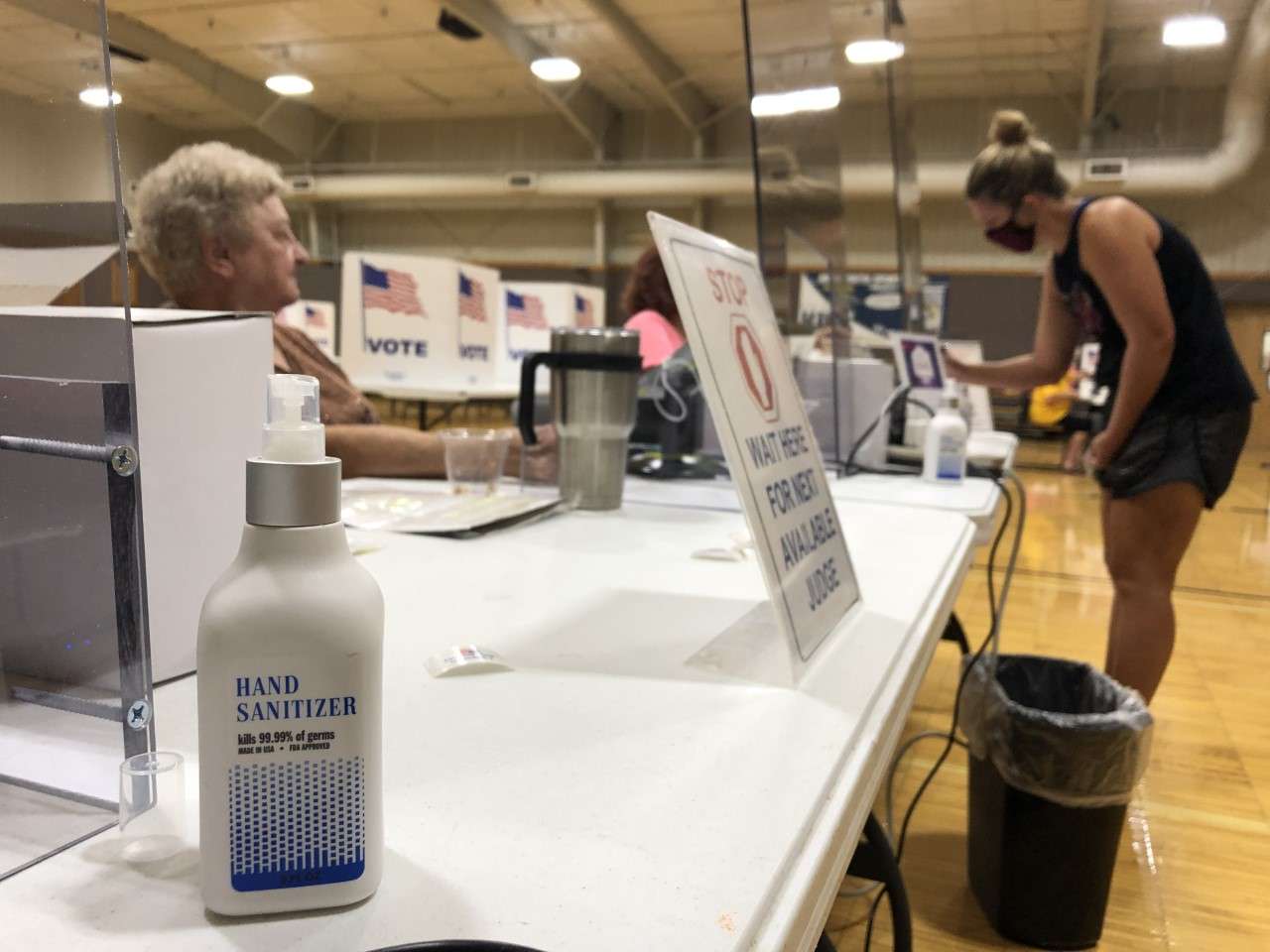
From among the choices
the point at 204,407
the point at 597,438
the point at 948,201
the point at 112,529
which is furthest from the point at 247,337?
the point at 948,201

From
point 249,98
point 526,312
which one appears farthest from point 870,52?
point 249,98

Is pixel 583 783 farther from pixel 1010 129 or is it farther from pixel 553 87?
pixel 553 87

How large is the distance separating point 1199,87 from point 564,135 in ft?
21.7

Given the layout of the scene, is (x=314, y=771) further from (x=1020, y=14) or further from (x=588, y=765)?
(x=1020, y=14)

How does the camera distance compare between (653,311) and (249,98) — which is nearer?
(653,311)

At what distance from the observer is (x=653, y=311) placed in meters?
3.24

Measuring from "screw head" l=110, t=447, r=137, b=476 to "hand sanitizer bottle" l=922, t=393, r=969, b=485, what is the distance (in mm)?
1450

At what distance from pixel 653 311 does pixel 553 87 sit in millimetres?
7824

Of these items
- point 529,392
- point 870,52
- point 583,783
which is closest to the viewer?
point 583,783

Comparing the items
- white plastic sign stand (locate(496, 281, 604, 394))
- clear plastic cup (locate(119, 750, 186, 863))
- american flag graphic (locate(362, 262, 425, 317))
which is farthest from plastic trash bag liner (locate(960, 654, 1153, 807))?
white plastic sign stand (locate(496, 281, 604, 394))

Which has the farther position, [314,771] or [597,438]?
[597,438]

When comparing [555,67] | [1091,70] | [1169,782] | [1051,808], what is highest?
[555,67]

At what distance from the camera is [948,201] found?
402 inches

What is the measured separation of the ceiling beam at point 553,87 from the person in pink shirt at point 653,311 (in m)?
5.36
